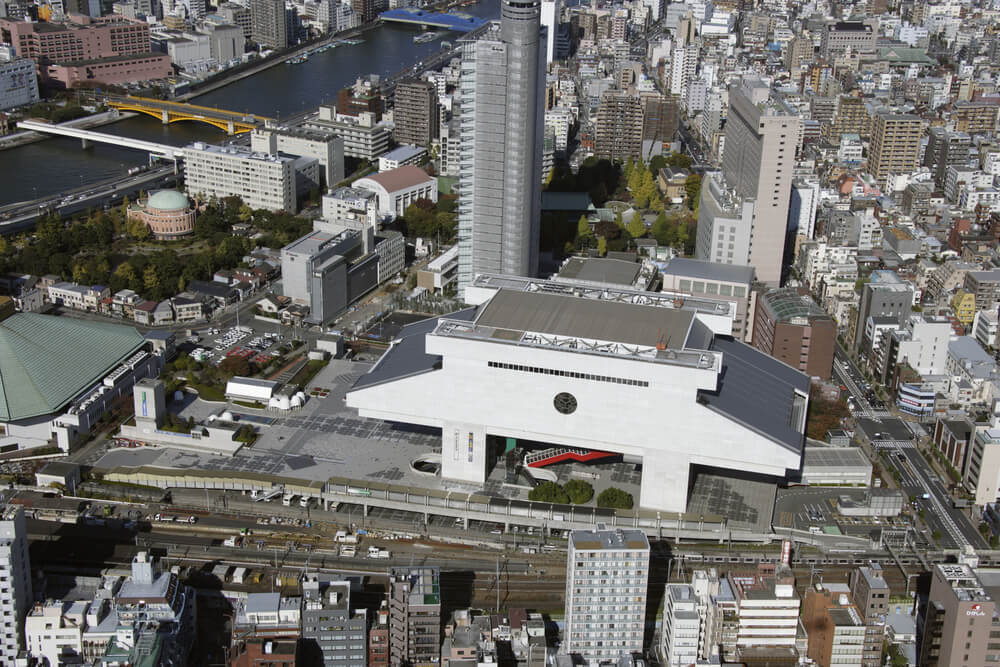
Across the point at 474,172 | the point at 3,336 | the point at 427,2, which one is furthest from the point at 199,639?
the point at 427,2

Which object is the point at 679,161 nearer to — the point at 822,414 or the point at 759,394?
the point at 822,414

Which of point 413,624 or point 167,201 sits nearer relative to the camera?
point 413,624

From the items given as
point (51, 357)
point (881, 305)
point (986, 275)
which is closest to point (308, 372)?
point (51, 357)

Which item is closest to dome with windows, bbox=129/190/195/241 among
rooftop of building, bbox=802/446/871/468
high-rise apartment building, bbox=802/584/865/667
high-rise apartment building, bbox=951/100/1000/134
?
rooftop of building, bbox=802/446/871/468

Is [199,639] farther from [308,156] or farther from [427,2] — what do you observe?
[427,2]

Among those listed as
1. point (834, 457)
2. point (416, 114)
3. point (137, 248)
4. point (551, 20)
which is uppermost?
point (551, 20)

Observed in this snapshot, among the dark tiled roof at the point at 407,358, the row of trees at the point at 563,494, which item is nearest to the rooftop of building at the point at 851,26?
the dark tiled roof at the point at 407,358

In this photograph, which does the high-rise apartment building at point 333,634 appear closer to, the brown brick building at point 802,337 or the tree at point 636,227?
the brown brick building at point 802,337
